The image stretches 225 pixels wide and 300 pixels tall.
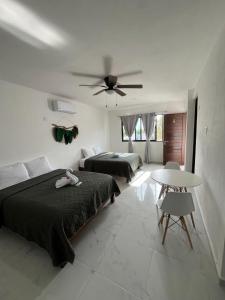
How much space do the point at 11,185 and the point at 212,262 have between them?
302cm

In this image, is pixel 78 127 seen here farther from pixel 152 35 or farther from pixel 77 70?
pixel 152 35

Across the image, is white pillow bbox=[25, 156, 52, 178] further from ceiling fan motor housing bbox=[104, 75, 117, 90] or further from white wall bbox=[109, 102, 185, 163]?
white wall bbox=[109, 102, 185, 163]

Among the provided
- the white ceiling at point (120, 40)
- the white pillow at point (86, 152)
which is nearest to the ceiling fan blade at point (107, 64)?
the white ceiling at point (120, 40)

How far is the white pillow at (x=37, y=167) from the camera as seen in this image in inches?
117

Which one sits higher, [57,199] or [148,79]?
[148,79]

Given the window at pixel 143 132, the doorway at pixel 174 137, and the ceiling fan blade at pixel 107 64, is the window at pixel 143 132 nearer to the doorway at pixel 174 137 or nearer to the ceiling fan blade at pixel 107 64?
the doorway at pixel 174 137

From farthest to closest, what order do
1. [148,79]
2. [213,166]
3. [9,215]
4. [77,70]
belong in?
[148,79] < [77,70] < [9,215] < [213,166]

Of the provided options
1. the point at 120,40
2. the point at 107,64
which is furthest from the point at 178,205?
the point at 107,64

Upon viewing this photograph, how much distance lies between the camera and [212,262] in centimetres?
152

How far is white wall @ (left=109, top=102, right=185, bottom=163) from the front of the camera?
5238mm

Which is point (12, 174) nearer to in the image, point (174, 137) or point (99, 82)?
point (99, 82)

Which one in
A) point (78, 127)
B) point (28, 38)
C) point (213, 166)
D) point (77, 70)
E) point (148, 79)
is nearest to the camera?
point (28, 38)

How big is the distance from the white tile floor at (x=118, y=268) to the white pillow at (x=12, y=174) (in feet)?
2.51

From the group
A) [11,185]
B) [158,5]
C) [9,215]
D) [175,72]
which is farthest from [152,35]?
[11,185]
